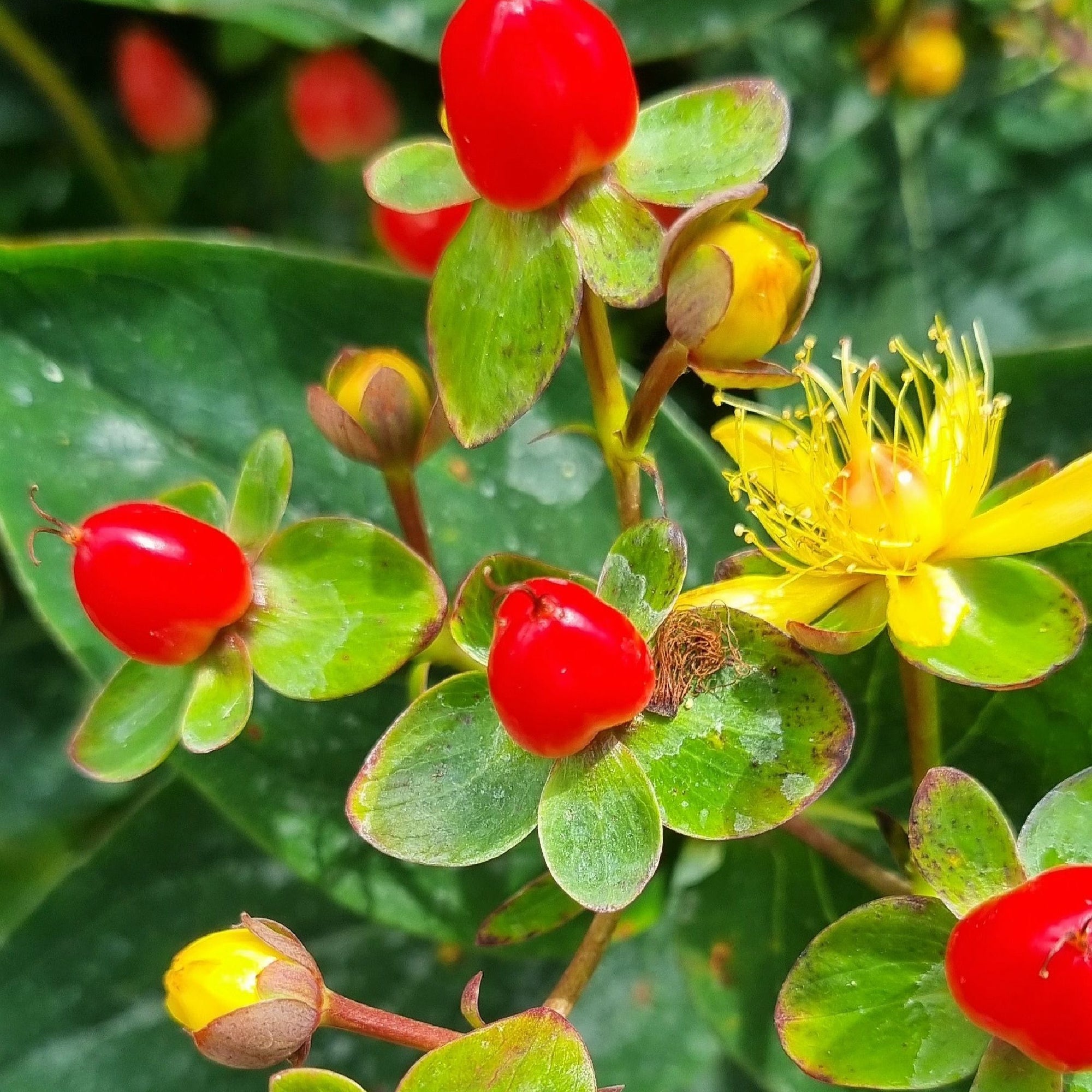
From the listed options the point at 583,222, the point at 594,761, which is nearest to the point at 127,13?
the point at 583,222

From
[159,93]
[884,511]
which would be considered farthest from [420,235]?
[884,511]

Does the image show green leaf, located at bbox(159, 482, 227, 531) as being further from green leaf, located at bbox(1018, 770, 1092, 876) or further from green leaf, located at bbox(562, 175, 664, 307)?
green leaf, located at bbox(1018, 770, 1092, 876)

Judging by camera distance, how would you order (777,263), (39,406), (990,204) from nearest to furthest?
(777,263) → (39,406) → (990,204)

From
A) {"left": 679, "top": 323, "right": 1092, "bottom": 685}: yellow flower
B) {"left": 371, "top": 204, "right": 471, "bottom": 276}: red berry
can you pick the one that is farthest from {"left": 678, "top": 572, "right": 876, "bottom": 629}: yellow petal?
{"left": 371, "top": 204, "right": 471, "bottom": 276}: red berry

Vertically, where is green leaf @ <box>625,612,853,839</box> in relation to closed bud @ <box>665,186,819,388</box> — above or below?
below

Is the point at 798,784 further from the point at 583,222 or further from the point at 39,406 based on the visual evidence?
the point at 39,406

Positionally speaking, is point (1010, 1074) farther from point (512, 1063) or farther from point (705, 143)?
point (705, 143)
